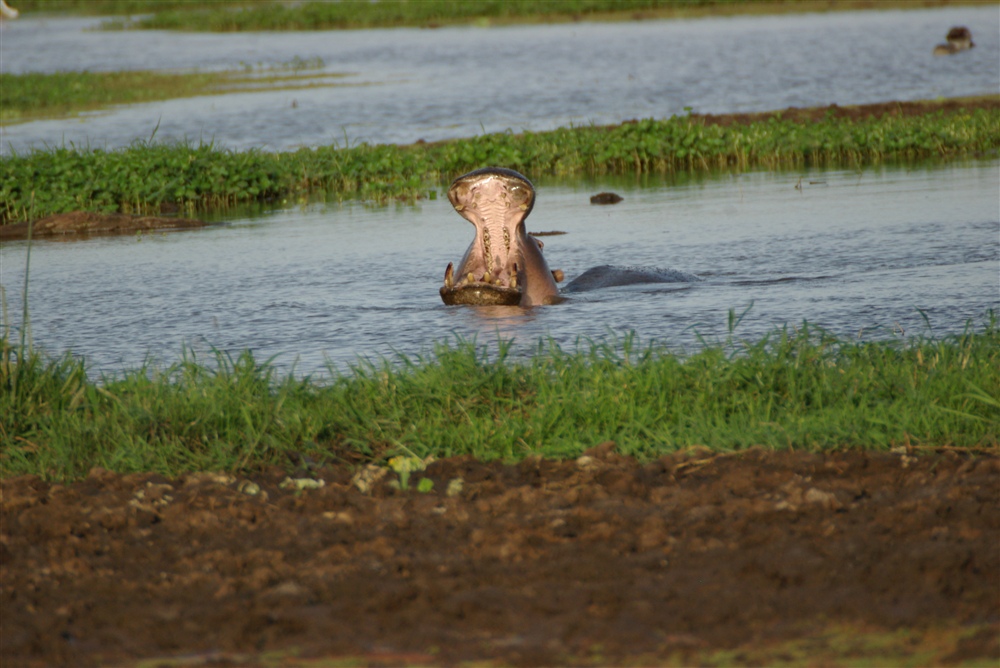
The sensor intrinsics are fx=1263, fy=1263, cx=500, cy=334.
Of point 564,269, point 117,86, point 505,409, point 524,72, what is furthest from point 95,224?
point 524,72

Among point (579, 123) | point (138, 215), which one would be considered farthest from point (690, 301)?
point (579, 123)

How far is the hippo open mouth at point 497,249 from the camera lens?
24.4 feet

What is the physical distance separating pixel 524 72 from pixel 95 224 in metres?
19.6

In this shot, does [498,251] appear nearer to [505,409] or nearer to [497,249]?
[497,249]

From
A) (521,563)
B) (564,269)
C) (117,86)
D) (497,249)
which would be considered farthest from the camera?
(117,86)

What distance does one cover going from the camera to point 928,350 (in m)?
5.45

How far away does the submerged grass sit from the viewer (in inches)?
186

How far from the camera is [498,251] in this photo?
305 inches

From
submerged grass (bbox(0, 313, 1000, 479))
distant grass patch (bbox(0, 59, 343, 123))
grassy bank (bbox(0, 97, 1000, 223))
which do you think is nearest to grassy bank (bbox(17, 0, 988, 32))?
distant grass patch (bbox(0, 59, 343, 123))

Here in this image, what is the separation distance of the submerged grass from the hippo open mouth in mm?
2130

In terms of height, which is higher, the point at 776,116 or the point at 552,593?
the point at 776,116

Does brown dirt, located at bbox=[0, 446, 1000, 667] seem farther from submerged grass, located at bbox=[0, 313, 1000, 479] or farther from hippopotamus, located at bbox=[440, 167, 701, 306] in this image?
hippopotamus, located at bbox=[440, 167, 701, 306]

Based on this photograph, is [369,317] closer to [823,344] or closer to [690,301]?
[690,301]

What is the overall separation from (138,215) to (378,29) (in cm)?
3999
